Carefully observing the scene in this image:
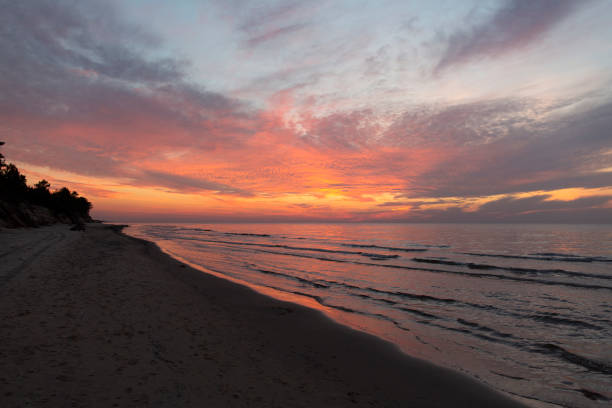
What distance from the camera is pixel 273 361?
715 cm

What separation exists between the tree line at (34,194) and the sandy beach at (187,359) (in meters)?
54.4

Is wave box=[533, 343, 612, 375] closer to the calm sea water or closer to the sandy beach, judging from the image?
the calm sea water

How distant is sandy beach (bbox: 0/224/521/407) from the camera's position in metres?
4.95

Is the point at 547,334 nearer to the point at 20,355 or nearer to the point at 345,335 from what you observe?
the point at 345,335

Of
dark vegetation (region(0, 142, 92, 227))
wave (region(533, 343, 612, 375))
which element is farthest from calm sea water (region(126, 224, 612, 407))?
dark vegetation (region(0, 142, 92, 227))

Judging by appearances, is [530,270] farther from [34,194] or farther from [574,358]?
[34,194]

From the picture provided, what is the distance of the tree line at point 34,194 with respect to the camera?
55312 mm

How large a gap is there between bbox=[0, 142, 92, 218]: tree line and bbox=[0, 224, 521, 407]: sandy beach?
54.4 metres

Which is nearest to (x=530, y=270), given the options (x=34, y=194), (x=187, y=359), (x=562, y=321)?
(x=562, y=321)

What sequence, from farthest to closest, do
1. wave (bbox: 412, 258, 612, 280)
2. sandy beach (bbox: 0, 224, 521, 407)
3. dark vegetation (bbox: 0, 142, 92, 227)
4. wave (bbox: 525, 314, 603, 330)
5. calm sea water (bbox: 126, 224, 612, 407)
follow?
dark vegetation (bbox: 0, 142, 92, 227) → wave (bbox: 412, 258, 612, 280) → wave (bbox: 525, 314, 603, 330) → calm sea water (bbox: 126, 224, 612, 407) → sandy beach (bbox: 0, 224, 521, 407)

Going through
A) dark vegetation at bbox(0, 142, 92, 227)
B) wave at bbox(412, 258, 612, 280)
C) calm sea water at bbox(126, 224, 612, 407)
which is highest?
dark vegetation at bbox(0, 142, 92, 227)

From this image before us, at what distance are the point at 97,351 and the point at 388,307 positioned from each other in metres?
11.9

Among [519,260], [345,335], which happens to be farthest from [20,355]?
[519,260]

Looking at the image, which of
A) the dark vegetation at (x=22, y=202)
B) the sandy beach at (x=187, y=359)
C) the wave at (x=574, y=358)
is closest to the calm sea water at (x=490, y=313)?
the wave at (x=574, y=358)
